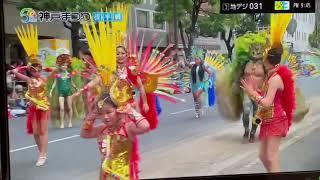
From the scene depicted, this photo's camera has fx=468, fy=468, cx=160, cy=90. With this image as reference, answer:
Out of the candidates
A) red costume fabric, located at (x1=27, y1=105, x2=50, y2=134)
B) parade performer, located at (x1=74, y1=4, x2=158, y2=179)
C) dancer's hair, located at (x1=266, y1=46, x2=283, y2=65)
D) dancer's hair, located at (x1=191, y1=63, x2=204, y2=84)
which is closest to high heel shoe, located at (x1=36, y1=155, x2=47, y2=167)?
red costume fabric, located at (x1=27, y1=105, x2=50, y2=134)

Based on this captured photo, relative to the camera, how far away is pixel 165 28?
3.74 m

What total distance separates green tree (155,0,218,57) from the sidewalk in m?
0.76

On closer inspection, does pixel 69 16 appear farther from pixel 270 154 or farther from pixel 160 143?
pixel 270 154

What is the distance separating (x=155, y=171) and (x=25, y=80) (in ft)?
4.16

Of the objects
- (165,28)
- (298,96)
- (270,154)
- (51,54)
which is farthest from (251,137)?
(51,54)

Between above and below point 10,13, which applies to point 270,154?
→ below

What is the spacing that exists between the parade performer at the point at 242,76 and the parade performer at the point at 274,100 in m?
0.05

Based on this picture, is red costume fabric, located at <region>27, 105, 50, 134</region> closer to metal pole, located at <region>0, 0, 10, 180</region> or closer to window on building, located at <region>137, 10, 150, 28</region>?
metal pole, located at <region>0, 0, 10, 180</region>

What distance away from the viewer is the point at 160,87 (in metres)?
3.79

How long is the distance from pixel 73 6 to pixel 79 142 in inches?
41.9

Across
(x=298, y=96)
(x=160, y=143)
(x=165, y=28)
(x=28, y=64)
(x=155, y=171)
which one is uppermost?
(x=165, y=28)

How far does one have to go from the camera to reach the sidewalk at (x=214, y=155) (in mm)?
3832

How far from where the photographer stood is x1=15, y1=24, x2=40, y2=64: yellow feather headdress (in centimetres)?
356

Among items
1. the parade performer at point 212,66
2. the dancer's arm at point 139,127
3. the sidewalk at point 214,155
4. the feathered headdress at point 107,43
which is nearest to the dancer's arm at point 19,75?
the feathered headdress at point 107,43
